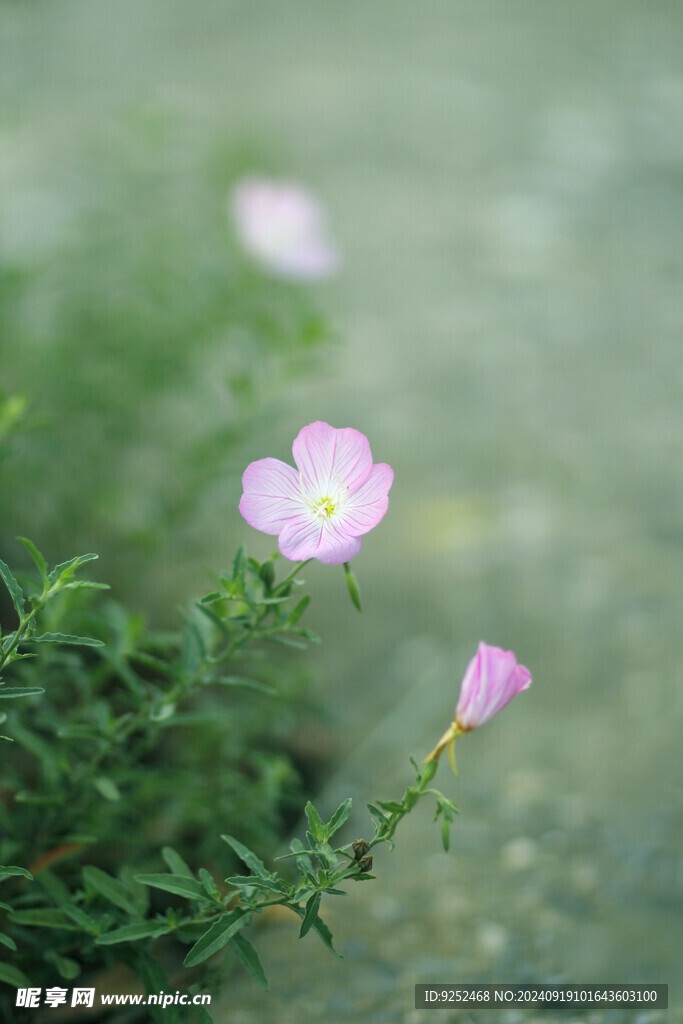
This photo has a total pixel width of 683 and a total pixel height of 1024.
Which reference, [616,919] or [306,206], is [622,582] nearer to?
[616,919]

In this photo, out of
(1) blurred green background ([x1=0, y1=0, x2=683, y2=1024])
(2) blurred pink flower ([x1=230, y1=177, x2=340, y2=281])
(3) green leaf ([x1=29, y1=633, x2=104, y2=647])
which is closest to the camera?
(3) green leaf ([x1=29, y1=633, x2=104, y2=647])

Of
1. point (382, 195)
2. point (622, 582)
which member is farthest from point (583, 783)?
point (382, 195)

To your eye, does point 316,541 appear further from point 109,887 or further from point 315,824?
point 109,887

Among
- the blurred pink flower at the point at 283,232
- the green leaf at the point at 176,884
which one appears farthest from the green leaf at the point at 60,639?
the blurred pink flower at the point at 283,232

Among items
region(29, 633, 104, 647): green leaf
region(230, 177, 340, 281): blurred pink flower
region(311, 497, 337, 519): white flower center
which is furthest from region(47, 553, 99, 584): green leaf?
region(230, 177, 340, 281): blurred pink flower

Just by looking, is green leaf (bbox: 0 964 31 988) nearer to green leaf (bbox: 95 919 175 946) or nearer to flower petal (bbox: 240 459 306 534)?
green leaf (bbox: 95 919 175 946)

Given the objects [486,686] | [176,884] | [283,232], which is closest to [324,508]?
[486,686]
